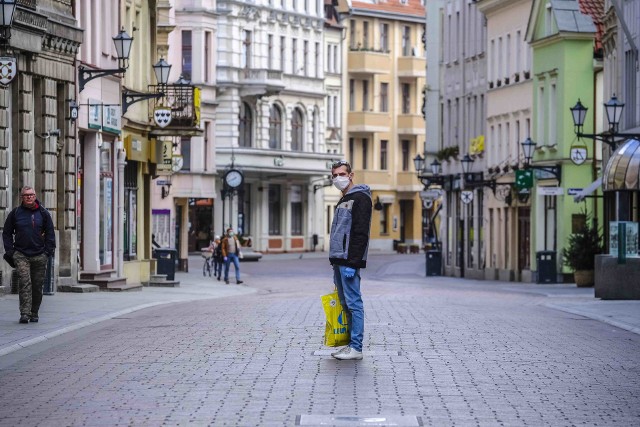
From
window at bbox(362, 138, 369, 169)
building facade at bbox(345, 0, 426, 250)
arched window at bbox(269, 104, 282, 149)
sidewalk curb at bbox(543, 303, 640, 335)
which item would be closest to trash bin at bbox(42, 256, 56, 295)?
sidewalk curb at bbox(543, 303, 640, 335)

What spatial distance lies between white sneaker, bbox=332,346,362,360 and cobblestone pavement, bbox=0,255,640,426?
0.35 ft

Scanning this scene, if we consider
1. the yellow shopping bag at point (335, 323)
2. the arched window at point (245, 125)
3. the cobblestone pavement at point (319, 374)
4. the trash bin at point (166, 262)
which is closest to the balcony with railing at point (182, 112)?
the trash bin at point (166, 262)

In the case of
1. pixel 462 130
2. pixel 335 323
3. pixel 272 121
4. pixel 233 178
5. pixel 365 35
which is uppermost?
pixel 365 35

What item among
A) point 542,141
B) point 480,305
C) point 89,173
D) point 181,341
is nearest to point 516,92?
point 542,141

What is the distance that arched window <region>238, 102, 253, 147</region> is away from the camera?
9769cm

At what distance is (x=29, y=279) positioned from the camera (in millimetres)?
24812

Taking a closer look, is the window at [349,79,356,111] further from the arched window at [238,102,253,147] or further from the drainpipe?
the drainpipe

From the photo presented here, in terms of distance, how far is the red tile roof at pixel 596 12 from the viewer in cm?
5997

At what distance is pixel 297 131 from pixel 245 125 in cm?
610

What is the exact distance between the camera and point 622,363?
18672 mm

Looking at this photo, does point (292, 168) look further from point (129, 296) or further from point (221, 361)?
point (221, 361)

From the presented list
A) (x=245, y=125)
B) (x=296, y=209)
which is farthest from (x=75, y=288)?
(x=296, y=209)

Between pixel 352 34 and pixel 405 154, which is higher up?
pixel 352 34

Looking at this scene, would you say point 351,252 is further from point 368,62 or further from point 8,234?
point 368,62
